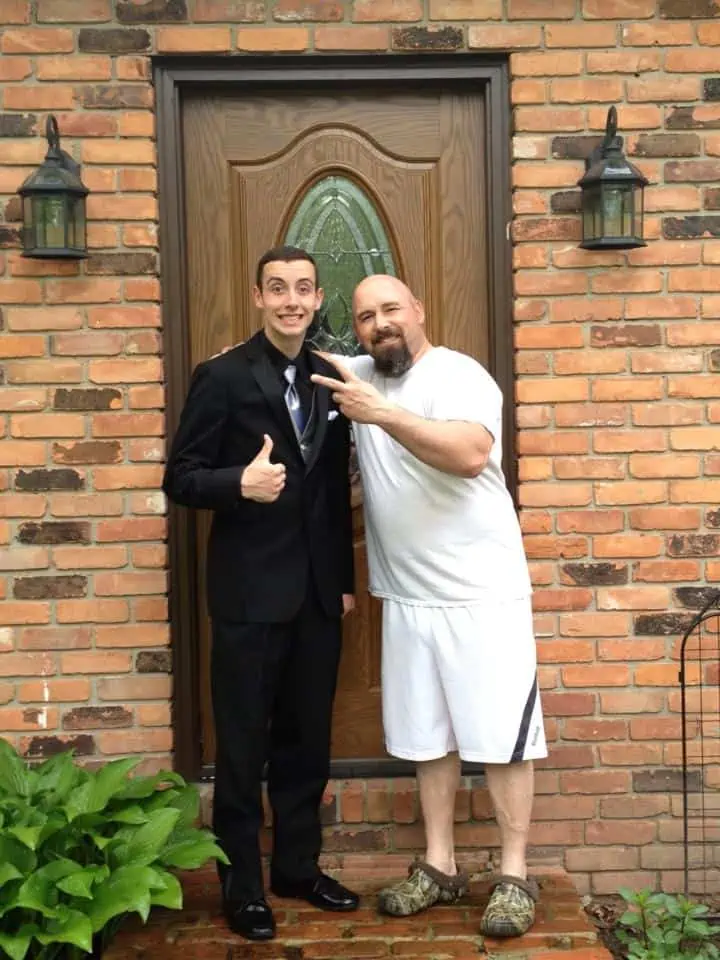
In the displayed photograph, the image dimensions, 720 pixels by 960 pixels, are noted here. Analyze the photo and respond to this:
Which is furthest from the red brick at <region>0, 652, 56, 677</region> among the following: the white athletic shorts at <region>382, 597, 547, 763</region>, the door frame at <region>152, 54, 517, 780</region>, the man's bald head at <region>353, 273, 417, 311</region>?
the man's bald head at <region>353, 273, 417, 311</region>

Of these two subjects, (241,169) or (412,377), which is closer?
(412,377)

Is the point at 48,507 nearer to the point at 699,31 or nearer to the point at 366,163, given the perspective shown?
the point at 366,163

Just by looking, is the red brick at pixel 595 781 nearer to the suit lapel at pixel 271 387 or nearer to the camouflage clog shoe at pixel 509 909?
the camouflage clog shoe at pixel 509 909

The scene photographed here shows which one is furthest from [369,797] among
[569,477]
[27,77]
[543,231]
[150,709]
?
[27,77]

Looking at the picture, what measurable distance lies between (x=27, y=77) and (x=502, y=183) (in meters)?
1.56

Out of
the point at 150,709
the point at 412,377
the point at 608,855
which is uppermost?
the point at 412,377

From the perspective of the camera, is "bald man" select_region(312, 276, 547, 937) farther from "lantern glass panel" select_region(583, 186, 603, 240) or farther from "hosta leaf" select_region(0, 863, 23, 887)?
"hosta leaf" select_region(0, 863, 23, 887)

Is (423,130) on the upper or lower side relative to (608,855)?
upper

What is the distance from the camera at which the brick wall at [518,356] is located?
3771 millimetres

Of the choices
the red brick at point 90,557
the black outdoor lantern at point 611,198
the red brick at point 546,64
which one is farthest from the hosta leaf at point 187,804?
the red brick at point 546,64

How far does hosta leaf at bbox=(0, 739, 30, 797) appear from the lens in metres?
3.48

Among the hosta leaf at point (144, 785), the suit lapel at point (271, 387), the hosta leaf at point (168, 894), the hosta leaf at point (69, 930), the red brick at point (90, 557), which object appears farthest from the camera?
the red brick at point (90, 557)

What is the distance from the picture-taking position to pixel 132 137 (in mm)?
3775

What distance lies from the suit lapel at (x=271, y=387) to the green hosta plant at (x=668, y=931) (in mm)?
1678
